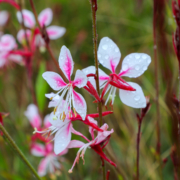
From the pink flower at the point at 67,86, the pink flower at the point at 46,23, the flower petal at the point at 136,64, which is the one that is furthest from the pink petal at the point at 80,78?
the pink flower at the point at 46,23

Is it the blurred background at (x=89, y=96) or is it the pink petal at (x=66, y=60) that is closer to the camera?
the pink petal at (x=66, y=60)

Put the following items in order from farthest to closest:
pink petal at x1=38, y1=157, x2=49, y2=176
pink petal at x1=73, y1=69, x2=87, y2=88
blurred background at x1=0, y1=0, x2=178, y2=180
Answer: blurred background at x1=0, y1=0, x2=178, y2=180, pink petal at x1=38, y1=157, x2=49, y2=176, pink petal at x1=73, y1=69, x2=87, y2=88

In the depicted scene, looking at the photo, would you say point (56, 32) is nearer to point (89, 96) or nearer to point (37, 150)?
point (37, 150)

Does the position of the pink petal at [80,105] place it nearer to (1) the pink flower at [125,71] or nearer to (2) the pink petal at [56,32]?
(1) the pink flower at [125,71]

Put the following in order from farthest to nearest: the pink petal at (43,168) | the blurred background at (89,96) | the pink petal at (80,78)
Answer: the blurred background at (89,96) → the pink petal at (43,168) → the pink petal at (80,78)

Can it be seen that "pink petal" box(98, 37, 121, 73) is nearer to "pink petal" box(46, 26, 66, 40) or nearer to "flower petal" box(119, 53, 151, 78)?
"flower petal" box(119, 53, 151, 78)

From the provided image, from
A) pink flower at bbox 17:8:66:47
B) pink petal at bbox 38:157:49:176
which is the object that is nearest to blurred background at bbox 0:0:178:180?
pink petal at bbox 38:157:49:176
